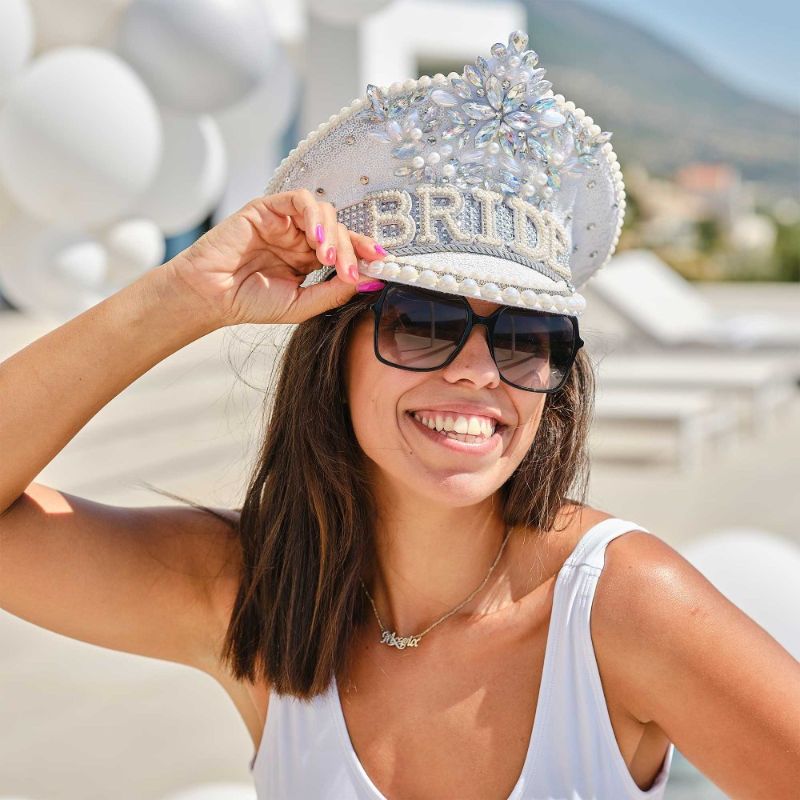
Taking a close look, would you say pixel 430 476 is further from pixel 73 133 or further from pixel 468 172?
pixel 73 133

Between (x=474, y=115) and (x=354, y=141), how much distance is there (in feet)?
0.56

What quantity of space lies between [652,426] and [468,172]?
7039 mm

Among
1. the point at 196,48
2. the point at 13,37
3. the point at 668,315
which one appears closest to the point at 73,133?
the point at 13,37

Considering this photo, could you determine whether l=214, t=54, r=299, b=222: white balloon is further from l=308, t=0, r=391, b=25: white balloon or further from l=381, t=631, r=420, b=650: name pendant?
l=381, t=631, r=420, b=650: name pendant

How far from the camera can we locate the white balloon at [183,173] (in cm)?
334

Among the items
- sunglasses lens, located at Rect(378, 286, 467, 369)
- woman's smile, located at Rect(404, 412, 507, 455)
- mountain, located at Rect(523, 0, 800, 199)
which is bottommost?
mountain, located at Rect(523, 0, 800, 199)

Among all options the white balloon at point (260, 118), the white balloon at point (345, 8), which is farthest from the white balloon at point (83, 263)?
the white balloon at point (345, 8)

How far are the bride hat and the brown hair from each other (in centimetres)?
25

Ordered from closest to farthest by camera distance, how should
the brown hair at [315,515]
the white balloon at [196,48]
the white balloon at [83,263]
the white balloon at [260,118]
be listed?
the brown hair at [315,515]
the white balloon at [196,48]
the white balloon at [83,263]
the white balloon at [260,118]

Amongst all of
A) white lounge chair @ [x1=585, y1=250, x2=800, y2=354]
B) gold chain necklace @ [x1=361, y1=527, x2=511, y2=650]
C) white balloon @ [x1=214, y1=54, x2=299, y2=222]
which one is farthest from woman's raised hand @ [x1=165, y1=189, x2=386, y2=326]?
white lounge chair @ [x1=585, y1=250, x2=800, y2=354]

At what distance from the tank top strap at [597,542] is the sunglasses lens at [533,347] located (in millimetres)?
237

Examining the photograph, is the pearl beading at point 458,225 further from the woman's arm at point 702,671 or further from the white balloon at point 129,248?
the white balloon at point 129,248

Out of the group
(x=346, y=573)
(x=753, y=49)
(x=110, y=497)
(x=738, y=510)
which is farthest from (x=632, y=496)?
(x=753, y=49)

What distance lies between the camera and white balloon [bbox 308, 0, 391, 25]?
3398 millimetres
